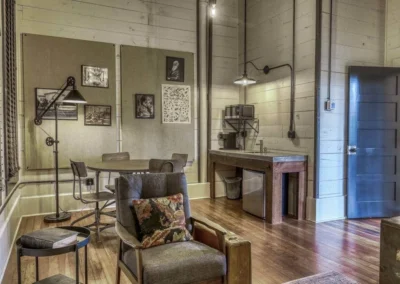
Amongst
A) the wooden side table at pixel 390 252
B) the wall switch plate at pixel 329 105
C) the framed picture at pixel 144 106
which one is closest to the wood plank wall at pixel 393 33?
the wall switch plate at pixel 329 105

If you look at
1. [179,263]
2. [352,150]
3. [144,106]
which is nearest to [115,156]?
[144,106]

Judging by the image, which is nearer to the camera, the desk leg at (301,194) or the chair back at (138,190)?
the chair back at (138,190)

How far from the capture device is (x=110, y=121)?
15.5ft

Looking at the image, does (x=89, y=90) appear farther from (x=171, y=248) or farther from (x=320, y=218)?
(x=320, y=218)

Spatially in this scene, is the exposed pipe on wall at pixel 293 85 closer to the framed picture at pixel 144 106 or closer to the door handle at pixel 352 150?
the door handle at pixel 352 150

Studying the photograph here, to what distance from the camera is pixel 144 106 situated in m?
4.92

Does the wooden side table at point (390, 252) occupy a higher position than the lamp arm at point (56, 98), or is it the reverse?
the lamp arm at point (56, 98)

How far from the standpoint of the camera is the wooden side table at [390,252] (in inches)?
85.7

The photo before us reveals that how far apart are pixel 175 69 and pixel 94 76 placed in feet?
4.31

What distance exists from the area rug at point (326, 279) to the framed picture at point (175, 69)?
3.66m

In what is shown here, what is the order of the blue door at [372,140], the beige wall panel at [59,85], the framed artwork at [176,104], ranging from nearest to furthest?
the blue door at [372,140] → the beige wall panel at [59,85] → the framed artwork at [176,104]

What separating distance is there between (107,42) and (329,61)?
126 inches

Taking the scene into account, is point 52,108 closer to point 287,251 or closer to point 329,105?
point 287,251

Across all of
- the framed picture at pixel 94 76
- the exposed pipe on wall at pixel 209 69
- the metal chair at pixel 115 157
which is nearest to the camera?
the metal chair at pixel 115 157
